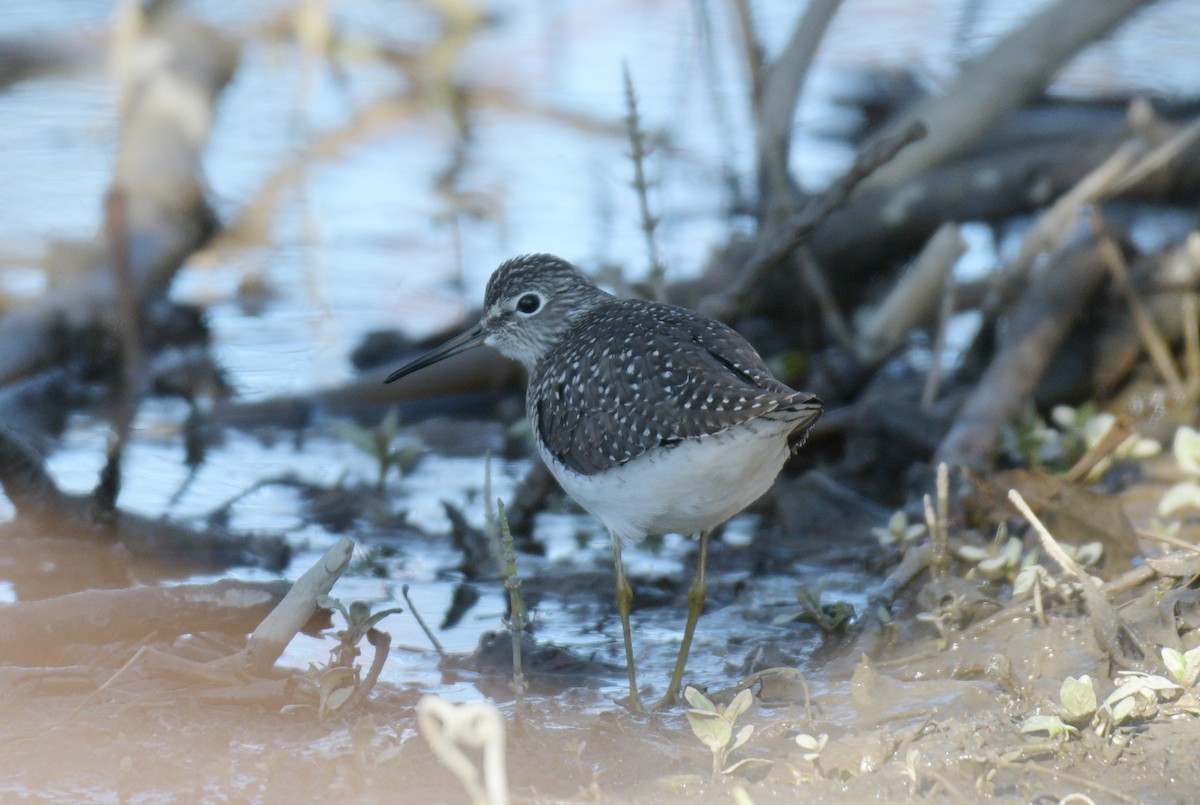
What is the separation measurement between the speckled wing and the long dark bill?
0.85 m

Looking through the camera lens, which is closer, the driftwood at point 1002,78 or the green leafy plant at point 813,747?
the green leafy plant at point 813,747

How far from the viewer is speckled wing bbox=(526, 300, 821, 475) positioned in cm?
421

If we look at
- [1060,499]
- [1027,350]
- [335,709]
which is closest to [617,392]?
[335,709]

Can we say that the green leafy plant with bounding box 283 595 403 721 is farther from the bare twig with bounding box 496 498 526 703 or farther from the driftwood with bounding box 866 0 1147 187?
the driftwood with bounding box 866 0 1147 187

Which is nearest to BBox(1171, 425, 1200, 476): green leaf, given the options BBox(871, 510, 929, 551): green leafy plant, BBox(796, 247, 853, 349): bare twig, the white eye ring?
BBox(871, 510, 929, 551): green leafy plant

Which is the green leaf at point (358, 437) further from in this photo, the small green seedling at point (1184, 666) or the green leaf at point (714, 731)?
the small green seedling at point (1184, 666)

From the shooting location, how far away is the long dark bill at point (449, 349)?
5.79 metres

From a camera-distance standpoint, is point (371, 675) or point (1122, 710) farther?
point (371, 675)

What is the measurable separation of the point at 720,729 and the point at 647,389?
1.23m

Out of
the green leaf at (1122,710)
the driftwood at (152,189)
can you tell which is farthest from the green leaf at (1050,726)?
the driftwood at (152,189)

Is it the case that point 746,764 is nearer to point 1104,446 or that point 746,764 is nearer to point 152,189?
point 1104,446

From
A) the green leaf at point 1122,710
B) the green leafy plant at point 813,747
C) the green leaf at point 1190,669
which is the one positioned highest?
the green leaf at point 1190,669

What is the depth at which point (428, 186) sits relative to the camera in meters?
10.4

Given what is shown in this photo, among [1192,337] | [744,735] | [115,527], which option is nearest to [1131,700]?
[744,735]
